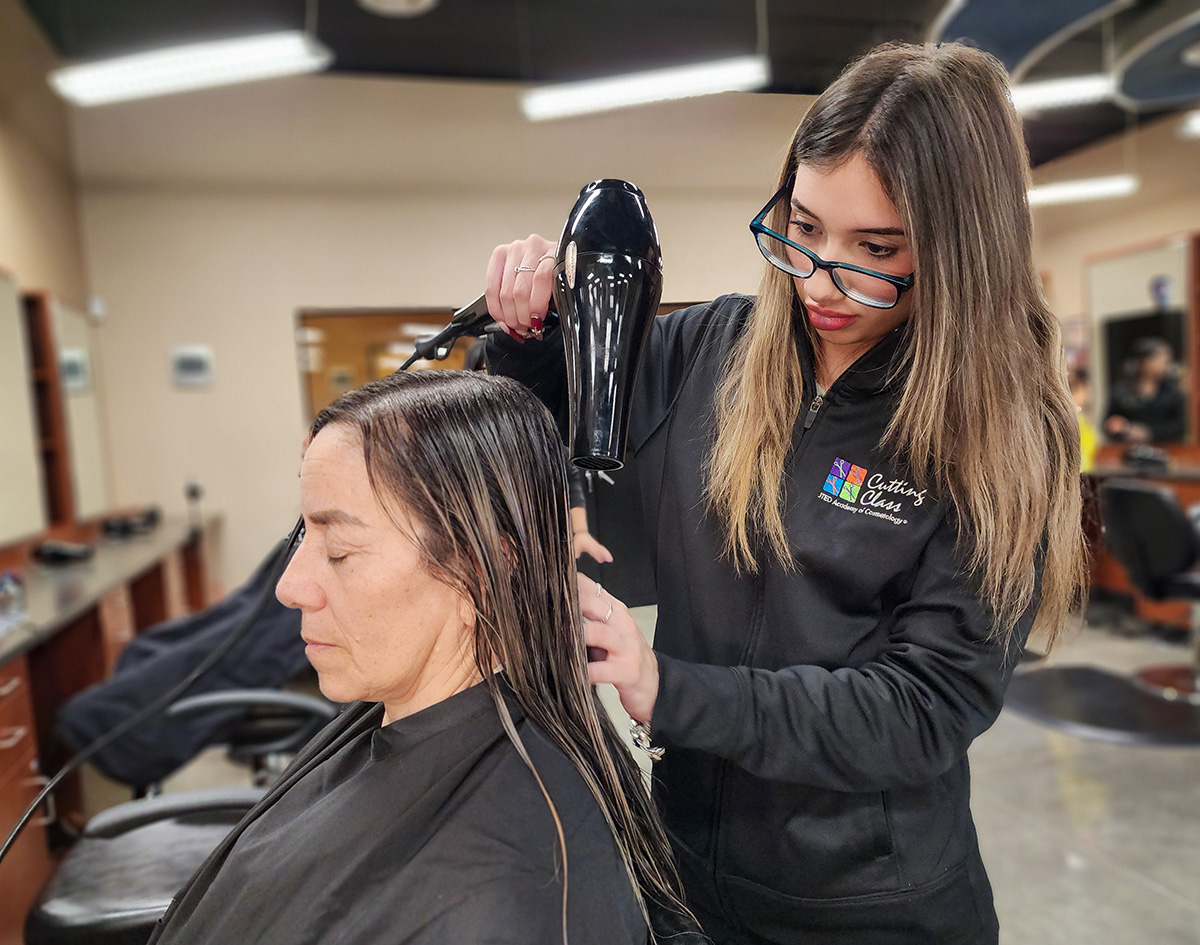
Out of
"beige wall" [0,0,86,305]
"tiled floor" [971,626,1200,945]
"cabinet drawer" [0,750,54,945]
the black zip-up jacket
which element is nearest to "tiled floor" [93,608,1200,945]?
"tiled floor" [971,626,1200,945]

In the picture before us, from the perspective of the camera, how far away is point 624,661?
657 millimetres

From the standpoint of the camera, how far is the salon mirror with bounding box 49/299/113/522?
4969mm

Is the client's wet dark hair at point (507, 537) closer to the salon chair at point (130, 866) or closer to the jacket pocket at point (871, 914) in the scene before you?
the jacket pocket at point (871, 914)

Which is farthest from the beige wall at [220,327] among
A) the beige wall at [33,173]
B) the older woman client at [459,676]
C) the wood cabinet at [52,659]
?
the older woman client at [459,676]

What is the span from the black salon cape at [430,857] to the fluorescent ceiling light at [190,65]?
3749mm

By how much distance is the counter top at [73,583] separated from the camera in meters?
2.29

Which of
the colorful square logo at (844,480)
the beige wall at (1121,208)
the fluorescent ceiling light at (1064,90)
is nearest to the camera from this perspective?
the colorful square logo at (844,480)

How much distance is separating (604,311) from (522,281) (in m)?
0.10

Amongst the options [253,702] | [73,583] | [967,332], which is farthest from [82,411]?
[967,332]

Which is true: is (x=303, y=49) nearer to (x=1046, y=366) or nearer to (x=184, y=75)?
(x=184, y=75)

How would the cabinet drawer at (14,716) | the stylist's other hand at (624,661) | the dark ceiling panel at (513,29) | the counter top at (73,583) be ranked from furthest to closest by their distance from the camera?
the dark ceiling panel at (513,29) → the counter top at (73,583) → the cabinet drawer at (14,716) → the stylist's other hand at (624,661)

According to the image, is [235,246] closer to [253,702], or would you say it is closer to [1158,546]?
[253,702]

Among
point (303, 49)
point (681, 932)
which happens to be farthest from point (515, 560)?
point (303, 49)

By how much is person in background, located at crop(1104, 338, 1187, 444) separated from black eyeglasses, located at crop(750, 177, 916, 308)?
6.26 m
